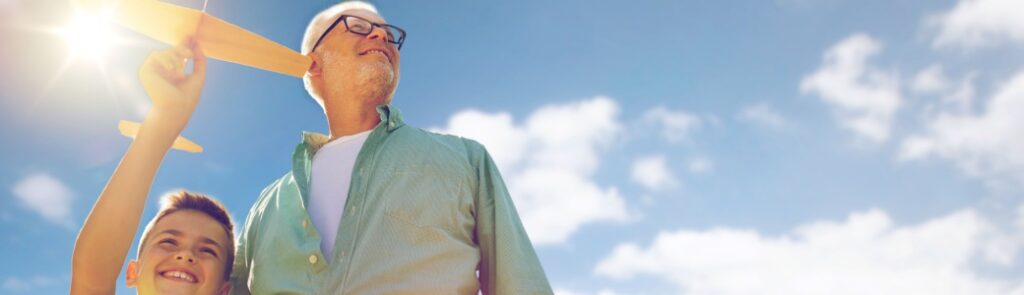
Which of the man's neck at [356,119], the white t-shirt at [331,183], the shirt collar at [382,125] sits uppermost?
the man's neck at [356,119]

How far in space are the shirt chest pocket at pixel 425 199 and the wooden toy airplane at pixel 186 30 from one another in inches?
48.1

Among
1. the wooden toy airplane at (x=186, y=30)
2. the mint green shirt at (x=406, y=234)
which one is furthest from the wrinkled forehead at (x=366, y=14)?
the mint green shirt at (x=406, y=234)

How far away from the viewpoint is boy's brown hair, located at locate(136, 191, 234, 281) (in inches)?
168

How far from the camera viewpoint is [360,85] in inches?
191

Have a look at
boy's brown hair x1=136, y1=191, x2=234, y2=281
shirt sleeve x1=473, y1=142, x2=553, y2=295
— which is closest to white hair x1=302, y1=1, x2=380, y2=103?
boy's brown hair x1=136, y1=191, x2=234, y2=281

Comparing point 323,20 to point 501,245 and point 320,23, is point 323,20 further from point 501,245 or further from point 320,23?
point 501,245

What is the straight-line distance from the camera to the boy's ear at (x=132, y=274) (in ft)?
13.2

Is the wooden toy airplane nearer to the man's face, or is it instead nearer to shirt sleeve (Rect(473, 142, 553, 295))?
the man's face

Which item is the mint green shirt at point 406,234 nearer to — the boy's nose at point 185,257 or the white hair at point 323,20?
the boy's nose at point 185,257

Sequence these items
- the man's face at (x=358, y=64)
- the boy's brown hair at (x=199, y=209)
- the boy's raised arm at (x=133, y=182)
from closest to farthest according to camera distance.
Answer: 1. the boy's raised arm at (x=133, y=182)
2. the boy's brown hair at (x=199, y=209)
3. the man's face at (x=358, y=64)

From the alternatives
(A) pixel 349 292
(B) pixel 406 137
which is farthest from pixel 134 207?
(B) pixel 406 137

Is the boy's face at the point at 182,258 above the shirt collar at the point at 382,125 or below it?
below

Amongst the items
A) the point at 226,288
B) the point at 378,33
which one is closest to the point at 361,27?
the point at 378,33

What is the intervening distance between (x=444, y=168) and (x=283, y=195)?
0.90m
